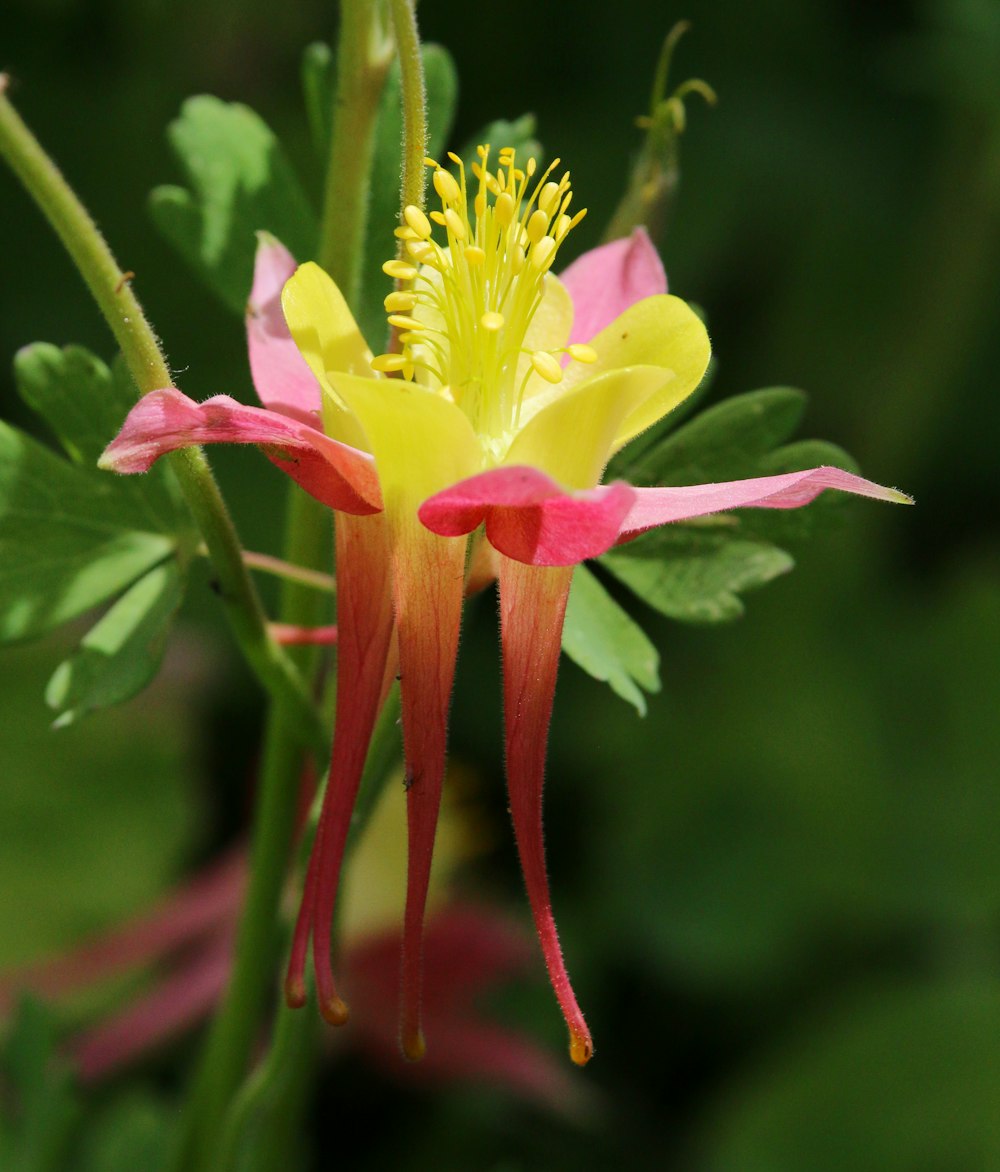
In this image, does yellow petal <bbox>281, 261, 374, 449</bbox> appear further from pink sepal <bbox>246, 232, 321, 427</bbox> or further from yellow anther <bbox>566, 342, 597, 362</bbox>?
yellow anther <bbox>566, 342, 597, 362</bbox>

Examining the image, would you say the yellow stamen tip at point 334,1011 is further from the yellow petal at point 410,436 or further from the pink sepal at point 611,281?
the pink sepal at point 611,281

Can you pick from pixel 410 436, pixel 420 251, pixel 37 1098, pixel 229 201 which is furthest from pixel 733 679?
pixel 410 436

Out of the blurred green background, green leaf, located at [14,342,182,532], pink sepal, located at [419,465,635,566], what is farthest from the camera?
the blurred green background

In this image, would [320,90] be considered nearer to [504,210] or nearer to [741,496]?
[504,210]

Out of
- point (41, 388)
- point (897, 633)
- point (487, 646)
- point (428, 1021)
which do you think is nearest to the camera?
point (41, 388)

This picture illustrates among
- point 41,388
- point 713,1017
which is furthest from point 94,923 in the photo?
point 41,388

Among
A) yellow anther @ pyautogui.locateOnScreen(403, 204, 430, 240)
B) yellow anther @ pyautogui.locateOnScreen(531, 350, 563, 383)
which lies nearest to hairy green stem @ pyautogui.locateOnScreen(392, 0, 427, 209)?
yellow anther @ pyautogui.locateOnScreen(403, 204, 430, 240)

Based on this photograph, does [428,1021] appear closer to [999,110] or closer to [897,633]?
[897,633]
